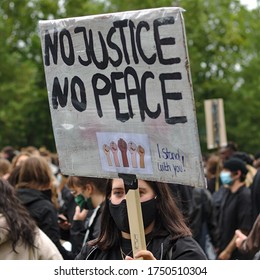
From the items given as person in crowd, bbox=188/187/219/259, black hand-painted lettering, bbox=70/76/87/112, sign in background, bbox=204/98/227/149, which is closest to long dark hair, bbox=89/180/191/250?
black hand-painted lettering, bbox=70/76/87/112

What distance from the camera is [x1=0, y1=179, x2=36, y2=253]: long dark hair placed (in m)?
5.70

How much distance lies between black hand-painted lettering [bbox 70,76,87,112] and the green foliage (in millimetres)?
37323

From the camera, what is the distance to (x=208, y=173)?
1475 centimetres

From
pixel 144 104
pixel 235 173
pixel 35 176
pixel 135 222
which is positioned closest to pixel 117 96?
pixel 144 104

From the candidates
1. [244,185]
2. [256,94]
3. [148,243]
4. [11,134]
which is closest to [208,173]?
[244,185]

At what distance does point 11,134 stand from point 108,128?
40916 millimetres

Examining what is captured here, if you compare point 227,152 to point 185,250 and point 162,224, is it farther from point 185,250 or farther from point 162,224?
point 185,250

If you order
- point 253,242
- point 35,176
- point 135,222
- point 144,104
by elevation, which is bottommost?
point 253,242

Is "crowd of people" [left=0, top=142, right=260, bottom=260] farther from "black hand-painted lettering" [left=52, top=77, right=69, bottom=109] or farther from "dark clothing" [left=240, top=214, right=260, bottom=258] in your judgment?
"black hand-painted lettering" [left=52, top=77, right=69, bottom=109]

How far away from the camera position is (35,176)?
780 cm

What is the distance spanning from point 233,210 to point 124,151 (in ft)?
21.2

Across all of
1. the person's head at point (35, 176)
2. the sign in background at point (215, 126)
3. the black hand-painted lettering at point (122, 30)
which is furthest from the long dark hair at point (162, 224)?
the sign in background at point (215, 126)

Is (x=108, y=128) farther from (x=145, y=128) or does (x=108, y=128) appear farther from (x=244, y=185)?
(x=244, y=185)
